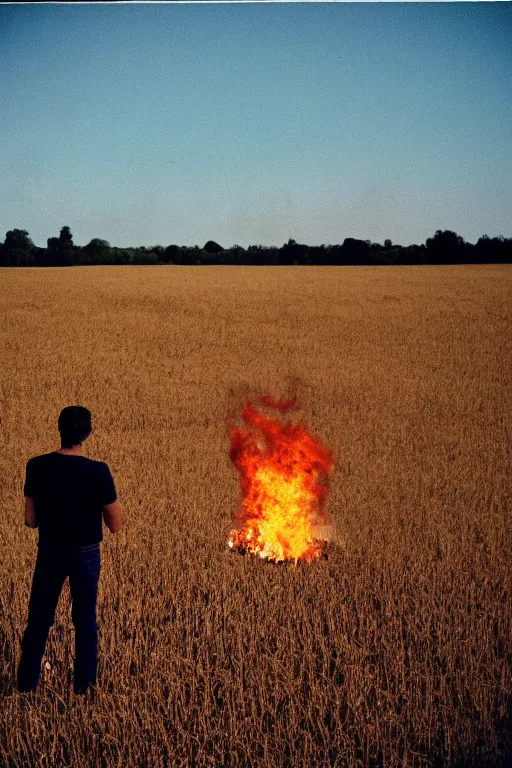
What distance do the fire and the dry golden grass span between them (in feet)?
0.87

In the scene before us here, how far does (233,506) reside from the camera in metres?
8.73

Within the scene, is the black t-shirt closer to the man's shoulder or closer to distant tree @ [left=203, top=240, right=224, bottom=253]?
the man's shoulder

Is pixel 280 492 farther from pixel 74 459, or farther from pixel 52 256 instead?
pixel 52 256

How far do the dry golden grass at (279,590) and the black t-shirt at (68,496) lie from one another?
1.28 meters

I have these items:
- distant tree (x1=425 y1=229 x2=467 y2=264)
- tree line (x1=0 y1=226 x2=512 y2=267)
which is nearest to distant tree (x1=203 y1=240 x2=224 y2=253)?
tree line (x1=0 y1=226 x2=512 y2=267)

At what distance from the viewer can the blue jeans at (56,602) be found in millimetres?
4145

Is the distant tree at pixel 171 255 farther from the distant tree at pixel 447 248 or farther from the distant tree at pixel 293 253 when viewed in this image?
the distant tree at pixel 447 248

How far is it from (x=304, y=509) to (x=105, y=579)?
1.94 metres

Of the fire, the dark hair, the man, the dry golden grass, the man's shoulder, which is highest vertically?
the dark hair

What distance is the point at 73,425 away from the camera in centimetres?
404

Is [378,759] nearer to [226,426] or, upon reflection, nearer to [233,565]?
[233,565]

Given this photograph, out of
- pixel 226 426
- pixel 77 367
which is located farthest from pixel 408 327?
pixel 226 426

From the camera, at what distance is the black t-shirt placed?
4016 millimetres

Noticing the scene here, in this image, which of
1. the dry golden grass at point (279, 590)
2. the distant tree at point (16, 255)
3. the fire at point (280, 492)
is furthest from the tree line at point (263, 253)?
the fire at point (280, 492)
